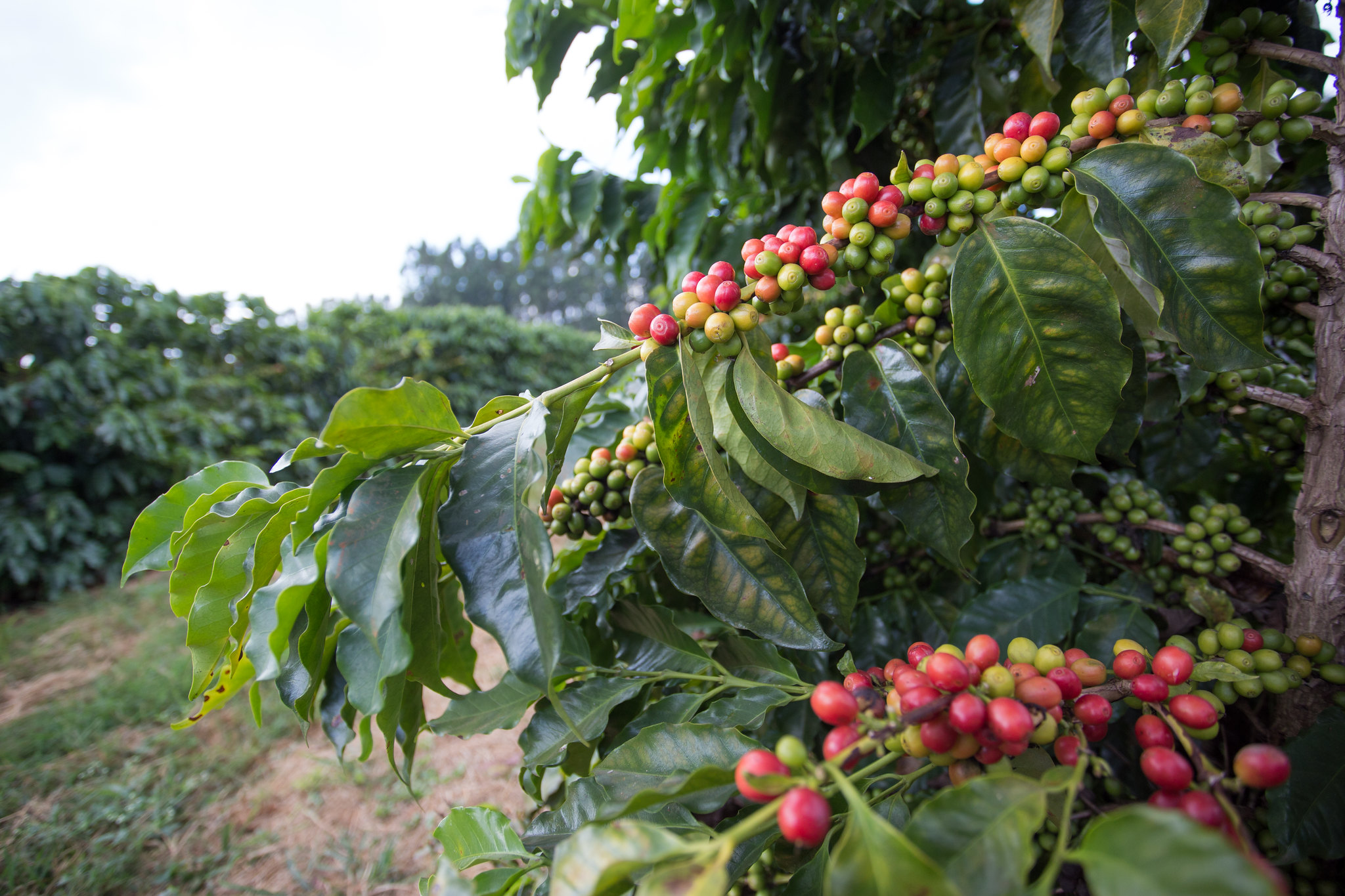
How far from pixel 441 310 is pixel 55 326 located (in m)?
4.76

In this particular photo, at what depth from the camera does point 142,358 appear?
452 cm

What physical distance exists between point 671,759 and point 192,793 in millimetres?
2725

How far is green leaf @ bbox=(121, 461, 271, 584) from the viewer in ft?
2.46

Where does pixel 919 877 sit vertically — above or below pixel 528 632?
below

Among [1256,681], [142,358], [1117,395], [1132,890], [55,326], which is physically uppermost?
[55,326]

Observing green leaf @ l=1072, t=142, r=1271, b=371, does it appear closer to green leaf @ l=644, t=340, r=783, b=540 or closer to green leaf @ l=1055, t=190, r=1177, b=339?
green leaf @ l=1055, t=190, r=1177, b=339

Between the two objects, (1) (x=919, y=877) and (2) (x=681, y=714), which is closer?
(1) (x=919, y=877)

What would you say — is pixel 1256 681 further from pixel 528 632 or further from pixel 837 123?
pixel 837 123

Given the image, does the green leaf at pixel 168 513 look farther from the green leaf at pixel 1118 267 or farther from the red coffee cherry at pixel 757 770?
the green leaf at pixel 1118 267

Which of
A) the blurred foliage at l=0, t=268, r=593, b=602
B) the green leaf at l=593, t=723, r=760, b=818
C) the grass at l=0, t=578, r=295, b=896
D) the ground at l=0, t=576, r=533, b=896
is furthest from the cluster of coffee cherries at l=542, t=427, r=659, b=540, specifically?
the blurred foliage at l=0, t=268, r=593, b=602

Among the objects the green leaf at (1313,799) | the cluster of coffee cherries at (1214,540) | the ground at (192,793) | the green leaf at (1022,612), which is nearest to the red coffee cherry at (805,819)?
the green leaf at (1313,799)

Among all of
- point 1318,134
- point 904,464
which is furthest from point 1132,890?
point 1318,134

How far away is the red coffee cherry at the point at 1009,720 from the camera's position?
1.38 ft

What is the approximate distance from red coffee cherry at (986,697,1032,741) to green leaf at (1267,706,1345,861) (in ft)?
1.47
